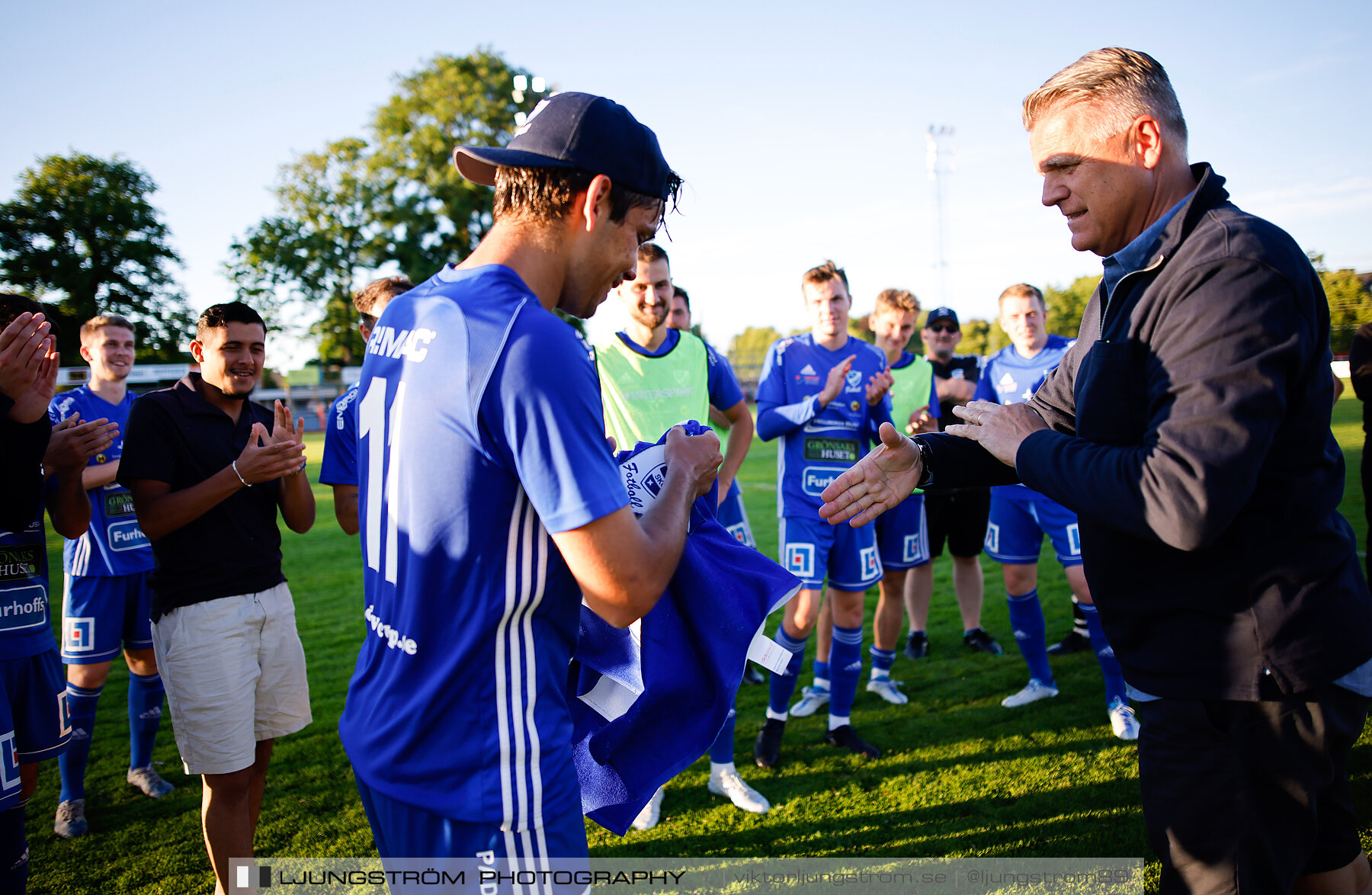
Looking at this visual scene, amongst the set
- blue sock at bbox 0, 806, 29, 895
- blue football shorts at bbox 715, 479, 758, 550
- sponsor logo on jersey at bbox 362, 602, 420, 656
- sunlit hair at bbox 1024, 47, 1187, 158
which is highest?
sunlit hair at bbox 1024, 47, 1187, 158

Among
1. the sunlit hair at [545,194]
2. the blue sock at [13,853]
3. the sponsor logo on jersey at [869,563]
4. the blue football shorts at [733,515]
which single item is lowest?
the blue sock at [13,853]

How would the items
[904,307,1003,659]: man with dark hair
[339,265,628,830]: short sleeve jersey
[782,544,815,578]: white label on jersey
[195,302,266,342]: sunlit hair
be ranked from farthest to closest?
[904,307,1003,659]: man with dark hair → [782,544,815,578]: white label on jersey → [195,302,266,342]: sunlit hair → [339,265,628,830]: short sleeve jersey

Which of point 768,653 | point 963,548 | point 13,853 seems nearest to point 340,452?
point 13,853

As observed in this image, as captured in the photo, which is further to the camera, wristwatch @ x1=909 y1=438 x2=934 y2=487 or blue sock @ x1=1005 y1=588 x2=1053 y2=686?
blue sock @ x1=1005 y1=588 x2=1053 y2=686

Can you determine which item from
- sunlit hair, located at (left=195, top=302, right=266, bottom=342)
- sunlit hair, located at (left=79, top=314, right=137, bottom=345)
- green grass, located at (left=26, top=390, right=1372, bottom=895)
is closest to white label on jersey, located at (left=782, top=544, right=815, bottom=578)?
green grass, located at (left=26, top=390, right=1372, bottom=895)

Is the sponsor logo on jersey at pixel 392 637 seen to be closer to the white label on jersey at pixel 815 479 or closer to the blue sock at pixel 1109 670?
the white label on jersey at pixel 815 479

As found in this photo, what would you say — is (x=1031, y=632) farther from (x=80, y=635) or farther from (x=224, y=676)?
(x=80, y=635)

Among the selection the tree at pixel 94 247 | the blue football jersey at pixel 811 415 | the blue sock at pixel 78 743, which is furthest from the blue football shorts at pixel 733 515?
the tree at pixel 94 247

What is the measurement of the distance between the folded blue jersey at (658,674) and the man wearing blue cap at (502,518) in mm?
317

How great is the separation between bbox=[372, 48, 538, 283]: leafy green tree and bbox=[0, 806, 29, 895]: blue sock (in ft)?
122

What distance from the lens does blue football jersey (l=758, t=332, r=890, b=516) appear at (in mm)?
4887

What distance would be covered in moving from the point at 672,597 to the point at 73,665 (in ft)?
14.4

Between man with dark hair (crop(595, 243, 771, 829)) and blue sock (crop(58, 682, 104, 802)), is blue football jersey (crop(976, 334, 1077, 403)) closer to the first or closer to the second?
man with dark hair (crop(595, 243, 771, 829))

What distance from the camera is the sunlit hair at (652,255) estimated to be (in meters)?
4.50
